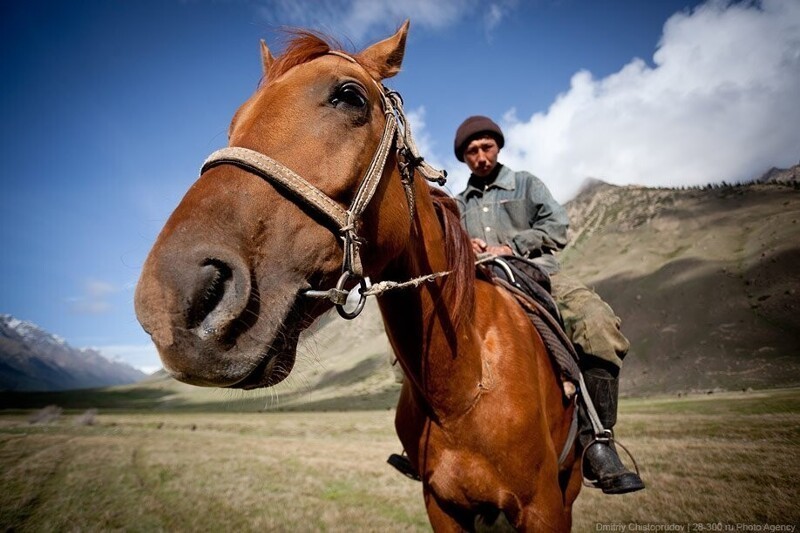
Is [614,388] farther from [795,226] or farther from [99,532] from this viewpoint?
[795,226]

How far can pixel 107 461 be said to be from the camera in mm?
16797

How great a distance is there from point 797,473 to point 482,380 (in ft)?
42.2

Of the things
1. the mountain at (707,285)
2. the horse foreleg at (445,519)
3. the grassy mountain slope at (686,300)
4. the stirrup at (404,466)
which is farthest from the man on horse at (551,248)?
the mountain at (707,285)

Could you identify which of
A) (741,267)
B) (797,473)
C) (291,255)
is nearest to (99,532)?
(291,255)

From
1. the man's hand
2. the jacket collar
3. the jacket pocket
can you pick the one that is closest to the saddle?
the man's hand

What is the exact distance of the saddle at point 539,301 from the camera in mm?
3838

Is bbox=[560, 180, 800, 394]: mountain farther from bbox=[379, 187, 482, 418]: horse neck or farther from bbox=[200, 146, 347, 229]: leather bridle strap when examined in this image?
bbox=[200, 146, 347, 229]: leather bridle strap

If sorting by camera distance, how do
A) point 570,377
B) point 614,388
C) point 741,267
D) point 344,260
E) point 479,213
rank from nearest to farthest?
point 344,260
point 570,377
point 614,388
point 479,213
point 741,267

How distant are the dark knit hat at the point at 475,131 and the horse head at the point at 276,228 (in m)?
3.08

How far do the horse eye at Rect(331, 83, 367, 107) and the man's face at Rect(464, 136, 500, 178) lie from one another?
334 centimetres

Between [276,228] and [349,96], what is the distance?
3.39ft

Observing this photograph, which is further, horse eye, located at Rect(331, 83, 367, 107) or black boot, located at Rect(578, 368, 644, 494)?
black boot, located at Rect(578, 368, 644, 494)

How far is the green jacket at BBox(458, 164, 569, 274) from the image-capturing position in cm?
482

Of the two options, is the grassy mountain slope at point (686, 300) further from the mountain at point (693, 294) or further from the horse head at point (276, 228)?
the horse head at point (276, 228)
